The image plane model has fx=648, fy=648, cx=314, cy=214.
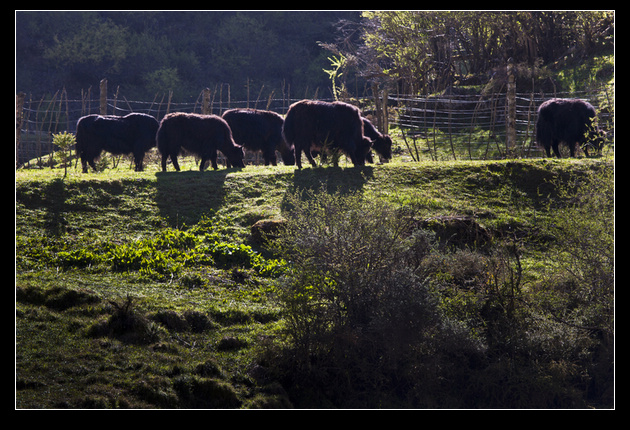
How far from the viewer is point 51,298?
7168 mm

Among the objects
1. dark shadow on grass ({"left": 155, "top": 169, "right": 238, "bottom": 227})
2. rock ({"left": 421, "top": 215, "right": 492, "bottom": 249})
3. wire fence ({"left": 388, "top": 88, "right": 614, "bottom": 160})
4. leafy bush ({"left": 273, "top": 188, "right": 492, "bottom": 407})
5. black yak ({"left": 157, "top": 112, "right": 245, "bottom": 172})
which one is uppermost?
wire fence ({"left": 388, "top": 88, "right": 614, "bottom": 160})

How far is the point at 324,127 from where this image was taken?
12289mm

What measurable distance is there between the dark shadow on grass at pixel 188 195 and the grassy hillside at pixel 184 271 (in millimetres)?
33

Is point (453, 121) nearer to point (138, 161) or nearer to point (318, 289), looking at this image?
point (138, 161)

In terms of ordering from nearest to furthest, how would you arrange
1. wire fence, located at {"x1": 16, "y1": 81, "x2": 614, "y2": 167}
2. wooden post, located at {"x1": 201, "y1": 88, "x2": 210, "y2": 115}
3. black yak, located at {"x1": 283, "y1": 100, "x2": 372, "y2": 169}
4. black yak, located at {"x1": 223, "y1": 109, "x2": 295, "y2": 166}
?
1. black yak, located at {"x1": 283, "y1": 100, "x2": 372, "y2": 169}
2. black yak, located at {"x1": 223, "y1": 109, "x2": 295, "y2": 166}
3. wooden post, located at {"x1": 201, "y1": 88, "x2": 210, "y2": 115}
4. wire fence, located at {"x1": 16, "y1": 81, "x2": 614, "y2": 167}

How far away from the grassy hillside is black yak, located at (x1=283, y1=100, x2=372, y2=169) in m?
0.62

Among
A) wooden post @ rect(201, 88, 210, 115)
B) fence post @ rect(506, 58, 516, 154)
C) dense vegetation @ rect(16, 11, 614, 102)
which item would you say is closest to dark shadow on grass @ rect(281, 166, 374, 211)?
fence post @ rect(506, 58, 516, 154)

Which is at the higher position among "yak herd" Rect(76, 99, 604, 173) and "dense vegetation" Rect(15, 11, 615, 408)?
"yak herd" Rect(76, 99, 604, 173)

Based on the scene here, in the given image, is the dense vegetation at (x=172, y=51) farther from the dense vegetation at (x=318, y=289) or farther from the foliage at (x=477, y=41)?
the dense vegetation at (x=318, y=289)

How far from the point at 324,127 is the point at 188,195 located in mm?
3069

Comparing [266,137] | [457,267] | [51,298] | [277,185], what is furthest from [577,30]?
[51,298]

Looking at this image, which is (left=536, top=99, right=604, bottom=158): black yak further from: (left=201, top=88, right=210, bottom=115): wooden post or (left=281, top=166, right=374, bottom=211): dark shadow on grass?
(left=201, top=88, right=210, bottom=115): wooden post

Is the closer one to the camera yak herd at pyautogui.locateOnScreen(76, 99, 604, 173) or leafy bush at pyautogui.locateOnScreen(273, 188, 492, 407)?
leafy bush at pyautogui.locateOnScreen(273, 188, 492, 407)

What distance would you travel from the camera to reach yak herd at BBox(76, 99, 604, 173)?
12.3 m
